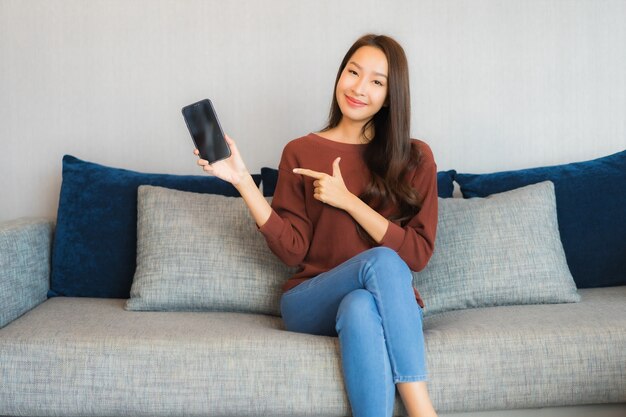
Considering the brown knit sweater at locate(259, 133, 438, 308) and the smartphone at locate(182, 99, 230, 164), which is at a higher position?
the smartphone at locate(182, 99, 230, 164)

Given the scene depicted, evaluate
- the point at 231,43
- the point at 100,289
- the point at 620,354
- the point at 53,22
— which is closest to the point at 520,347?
the point at 620,354

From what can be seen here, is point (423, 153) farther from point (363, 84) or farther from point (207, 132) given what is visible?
point (207, 132)

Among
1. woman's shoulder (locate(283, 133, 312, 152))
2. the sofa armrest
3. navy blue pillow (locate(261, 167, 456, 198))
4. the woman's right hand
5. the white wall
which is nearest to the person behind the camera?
the woman's right hand

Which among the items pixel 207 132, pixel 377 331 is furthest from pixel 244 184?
pixel 377 331

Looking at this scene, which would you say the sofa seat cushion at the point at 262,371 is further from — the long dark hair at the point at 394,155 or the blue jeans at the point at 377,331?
the long dark hair at the point at 394,155

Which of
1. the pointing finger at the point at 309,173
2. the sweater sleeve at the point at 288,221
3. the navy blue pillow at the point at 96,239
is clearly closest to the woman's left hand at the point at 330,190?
the pointing finger at the point at 309,173

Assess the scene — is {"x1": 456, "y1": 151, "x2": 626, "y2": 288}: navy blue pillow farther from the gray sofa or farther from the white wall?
the gray sofa

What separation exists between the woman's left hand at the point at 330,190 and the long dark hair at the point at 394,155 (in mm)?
96

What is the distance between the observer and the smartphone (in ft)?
6.09

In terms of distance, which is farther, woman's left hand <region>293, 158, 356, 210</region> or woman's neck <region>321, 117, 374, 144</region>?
woman's neck <region>321, 117, 374, 144</region>

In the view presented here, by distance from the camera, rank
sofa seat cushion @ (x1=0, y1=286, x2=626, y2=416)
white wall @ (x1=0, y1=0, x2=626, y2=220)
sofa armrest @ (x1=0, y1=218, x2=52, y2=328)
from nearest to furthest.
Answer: sofa seat cushion @ (x1=0, y1=286, x2=626, y2=416), sofa armrest @ (x1=0, y1=218, x2=52, y2=328), white wall @ (x1=0, y1=0, x2=626, y2=220)

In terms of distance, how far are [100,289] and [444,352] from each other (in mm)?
1145

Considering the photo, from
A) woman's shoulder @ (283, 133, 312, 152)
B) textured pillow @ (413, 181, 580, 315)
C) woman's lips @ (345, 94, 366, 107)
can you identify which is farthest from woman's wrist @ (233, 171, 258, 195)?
textured pillow @ (413, 181, 580, 315)

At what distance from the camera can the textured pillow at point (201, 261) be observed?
2.10m
